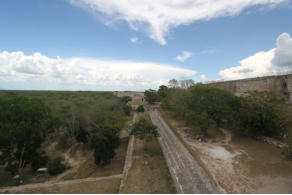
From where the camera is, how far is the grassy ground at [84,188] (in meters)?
8.16

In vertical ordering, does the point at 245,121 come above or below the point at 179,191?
above

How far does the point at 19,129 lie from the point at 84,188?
6.11m

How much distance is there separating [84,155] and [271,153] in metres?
17.6

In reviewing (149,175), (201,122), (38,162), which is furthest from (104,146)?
(201,122)

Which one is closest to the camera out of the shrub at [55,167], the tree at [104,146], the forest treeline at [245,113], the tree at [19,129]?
the tree at [19,129]

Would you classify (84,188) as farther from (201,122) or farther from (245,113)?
(245,113)

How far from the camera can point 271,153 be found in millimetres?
11773

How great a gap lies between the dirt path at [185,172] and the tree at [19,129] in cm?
1076

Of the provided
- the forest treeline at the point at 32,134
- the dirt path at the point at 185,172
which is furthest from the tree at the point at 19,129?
the dirt path at the point at 185,172

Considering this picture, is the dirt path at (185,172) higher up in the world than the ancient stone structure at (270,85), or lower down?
lower down

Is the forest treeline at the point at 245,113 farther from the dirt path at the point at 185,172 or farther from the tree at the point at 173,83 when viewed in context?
the tree at the point at 173,83

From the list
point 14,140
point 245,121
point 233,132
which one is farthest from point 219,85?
point 14,140

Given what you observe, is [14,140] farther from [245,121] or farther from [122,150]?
[245,121]

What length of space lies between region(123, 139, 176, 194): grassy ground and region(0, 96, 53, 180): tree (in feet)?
26.7
